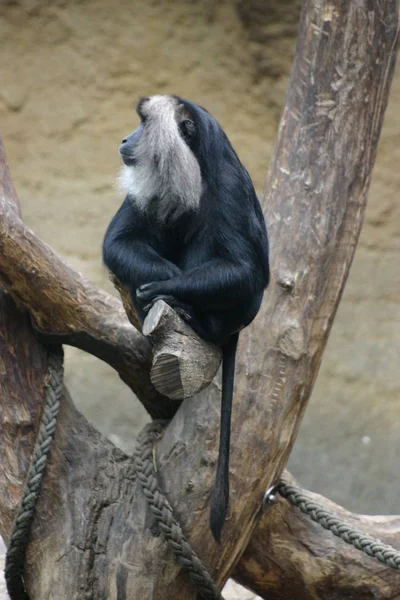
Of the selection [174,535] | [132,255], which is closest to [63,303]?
[132,255]

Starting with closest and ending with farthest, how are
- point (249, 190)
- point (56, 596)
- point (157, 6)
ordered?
1. point (249, 190)
2. point (56, 596)
3. point (157, 6)

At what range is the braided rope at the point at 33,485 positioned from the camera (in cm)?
246

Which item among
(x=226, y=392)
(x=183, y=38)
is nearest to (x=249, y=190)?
(x=226, y=392)

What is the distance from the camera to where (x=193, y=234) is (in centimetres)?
224

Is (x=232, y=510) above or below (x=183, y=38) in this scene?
below

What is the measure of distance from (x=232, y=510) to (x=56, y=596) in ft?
1.83

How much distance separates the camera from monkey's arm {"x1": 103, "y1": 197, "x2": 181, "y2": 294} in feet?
7.14

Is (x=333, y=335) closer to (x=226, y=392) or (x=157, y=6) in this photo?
(x=157, y=6)

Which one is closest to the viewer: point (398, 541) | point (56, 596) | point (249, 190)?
point (249, 190)

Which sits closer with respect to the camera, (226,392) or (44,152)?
(226,392)

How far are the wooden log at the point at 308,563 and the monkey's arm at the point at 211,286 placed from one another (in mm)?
899

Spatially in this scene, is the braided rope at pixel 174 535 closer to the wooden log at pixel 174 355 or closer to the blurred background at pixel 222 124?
the wooden log at pixel 174 355

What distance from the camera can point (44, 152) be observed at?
4727mm

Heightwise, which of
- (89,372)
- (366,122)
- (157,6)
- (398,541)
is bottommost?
(89,372)
